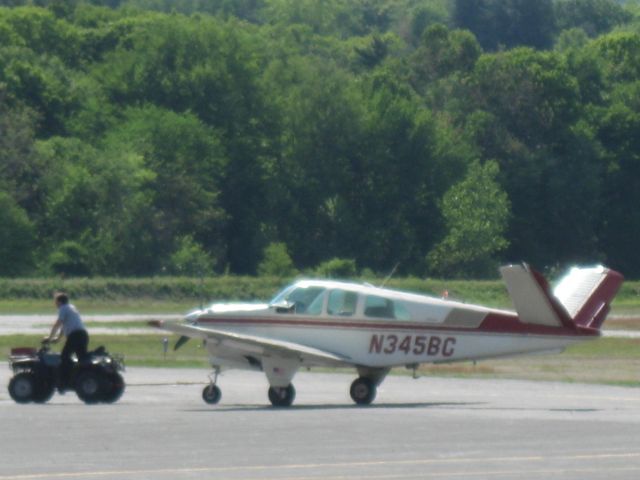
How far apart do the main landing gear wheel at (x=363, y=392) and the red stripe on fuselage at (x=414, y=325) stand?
801 mm

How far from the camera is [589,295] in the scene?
2448cm

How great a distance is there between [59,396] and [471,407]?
242 inches

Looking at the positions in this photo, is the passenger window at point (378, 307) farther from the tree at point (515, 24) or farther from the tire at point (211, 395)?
the tree at point (515, 24)

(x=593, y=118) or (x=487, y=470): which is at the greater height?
(x=487, y=470)

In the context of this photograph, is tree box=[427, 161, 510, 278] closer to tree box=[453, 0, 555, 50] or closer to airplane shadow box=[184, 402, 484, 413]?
airplane shadow box=[184, 402, 484, 413]

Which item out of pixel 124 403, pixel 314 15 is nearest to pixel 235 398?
pixel 124 403

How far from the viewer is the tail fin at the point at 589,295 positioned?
2427cm

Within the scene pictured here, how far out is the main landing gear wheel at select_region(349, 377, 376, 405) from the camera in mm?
24531

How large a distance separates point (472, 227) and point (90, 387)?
6506 cm

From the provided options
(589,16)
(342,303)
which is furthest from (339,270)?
(589,16)

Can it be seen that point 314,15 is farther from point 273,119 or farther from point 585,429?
point 585,429

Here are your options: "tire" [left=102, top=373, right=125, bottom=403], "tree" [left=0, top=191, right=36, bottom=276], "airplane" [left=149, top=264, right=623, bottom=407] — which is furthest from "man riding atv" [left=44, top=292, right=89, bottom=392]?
"tree" [left=0, top=191, right=36, bottom=276]

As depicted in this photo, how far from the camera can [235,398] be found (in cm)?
2606

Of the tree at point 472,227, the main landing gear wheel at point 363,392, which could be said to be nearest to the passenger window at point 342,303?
the main landing gear wheel at point 363,392
